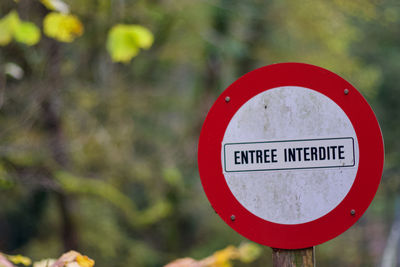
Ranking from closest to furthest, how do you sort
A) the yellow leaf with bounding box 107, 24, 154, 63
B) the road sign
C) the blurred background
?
the road sign, the yellow leaf with bounding box 107, 24, 154, 63, the blurred background

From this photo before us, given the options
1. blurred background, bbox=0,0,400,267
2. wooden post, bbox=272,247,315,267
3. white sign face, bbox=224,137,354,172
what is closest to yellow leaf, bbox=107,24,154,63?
white sign face, bbox=224,137,354,172

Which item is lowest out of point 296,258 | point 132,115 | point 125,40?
point 296,258

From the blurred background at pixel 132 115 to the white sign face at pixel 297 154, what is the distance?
9.59 feet

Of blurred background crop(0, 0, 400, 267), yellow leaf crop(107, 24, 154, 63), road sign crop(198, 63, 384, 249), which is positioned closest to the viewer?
road sign crop(198, 63, 384, 249)

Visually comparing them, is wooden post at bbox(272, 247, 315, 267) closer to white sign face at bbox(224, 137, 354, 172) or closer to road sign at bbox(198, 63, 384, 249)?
road sign at bbox(198, 63, 384, 249)

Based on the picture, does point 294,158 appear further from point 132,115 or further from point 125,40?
Answer: point 132,115

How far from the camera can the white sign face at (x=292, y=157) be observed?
156 cm

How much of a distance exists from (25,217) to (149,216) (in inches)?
89.0

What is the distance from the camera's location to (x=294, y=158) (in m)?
1.56

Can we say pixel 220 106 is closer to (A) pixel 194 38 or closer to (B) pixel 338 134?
(B) pixel 338 134

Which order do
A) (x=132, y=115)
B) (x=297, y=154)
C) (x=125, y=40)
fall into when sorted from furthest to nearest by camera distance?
(x=132, y=115) < (x=125, y=40) < (x=297, y=154)

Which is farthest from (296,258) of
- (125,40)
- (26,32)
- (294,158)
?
(26,32)

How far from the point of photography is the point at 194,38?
9094 millimetres

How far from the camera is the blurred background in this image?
594cm
